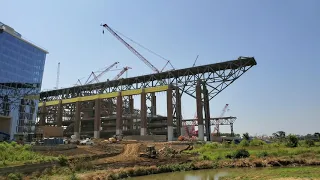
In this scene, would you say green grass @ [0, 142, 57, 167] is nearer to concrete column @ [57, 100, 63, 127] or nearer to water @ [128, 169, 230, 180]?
water @ [128, 169, 230, 180]

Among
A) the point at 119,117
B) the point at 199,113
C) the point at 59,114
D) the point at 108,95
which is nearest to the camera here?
the point at 199,113

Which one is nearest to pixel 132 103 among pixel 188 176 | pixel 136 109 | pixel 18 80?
pixel 136 109

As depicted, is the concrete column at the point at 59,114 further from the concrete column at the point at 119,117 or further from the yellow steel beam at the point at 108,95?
the concrete column at the point at 119,117

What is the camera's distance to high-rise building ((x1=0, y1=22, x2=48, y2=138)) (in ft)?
257

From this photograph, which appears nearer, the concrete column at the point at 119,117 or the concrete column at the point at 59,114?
the concrete column at the point at 119,117

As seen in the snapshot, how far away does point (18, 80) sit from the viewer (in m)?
81.8

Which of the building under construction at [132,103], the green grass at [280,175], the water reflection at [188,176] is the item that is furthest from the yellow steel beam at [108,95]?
the green grass at [280,175]

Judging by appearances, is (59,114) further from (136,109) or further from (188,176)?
(188,176)

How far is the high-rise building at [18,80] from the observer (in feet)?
257

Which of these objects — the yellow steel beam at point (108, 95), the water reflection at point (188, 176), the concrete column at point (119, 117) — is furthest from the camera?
the concrete column at point (119, 117)

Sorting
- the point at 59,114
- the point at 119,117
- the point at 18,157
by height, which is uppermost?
the point at 59,114

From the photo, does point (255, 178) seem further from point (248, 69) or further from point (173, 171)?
point (248, 69)

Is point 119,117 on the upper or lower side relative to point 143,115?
lower

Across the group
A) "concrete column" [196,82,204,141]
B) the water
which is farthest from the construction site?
the water
